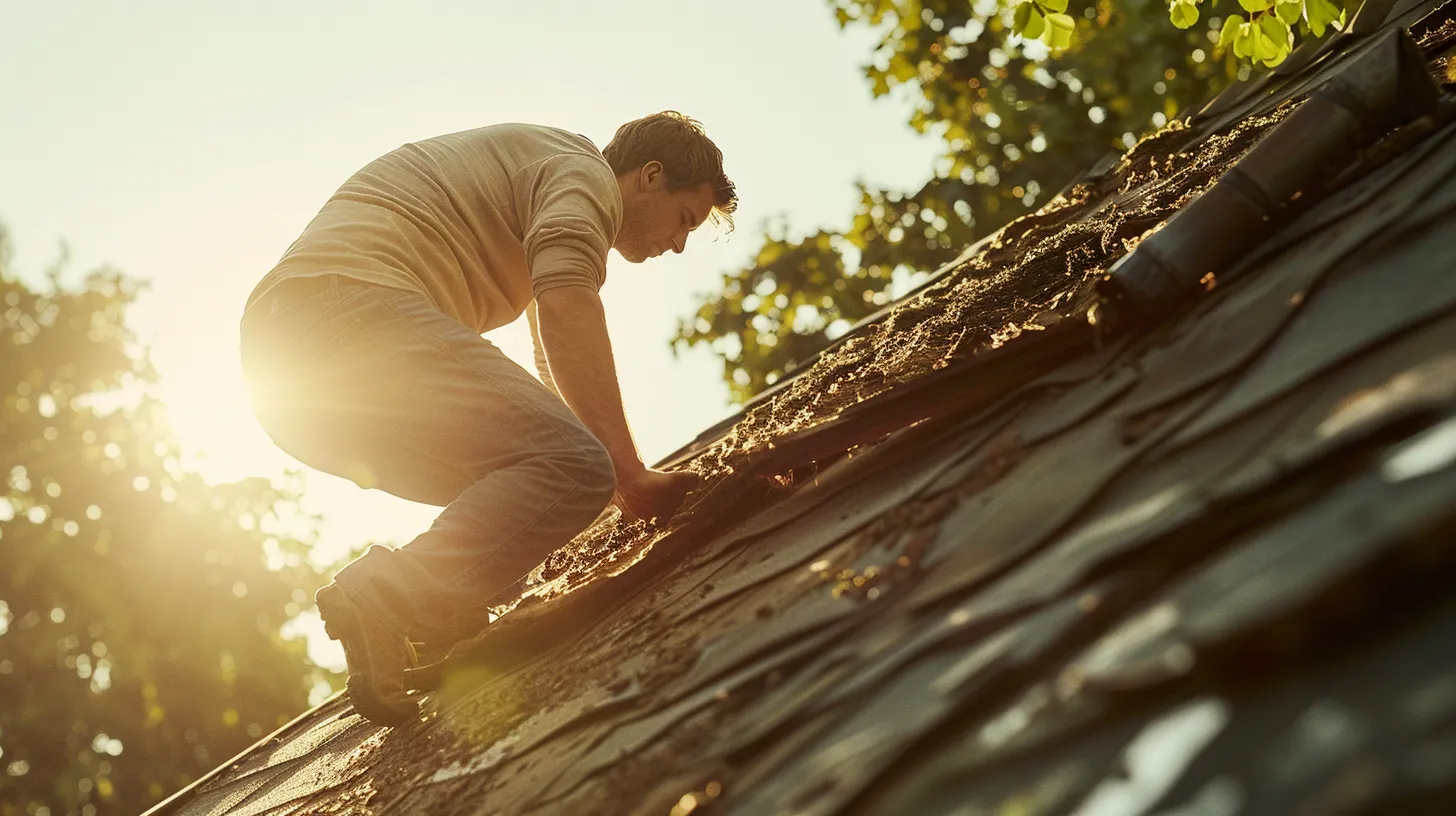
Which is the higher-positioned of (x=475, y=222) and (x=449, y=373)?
(x=475, y=222)

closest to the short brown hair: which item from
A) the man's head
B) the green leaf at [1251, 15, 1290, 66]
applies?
the man's head

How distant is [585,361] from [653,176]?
95cm

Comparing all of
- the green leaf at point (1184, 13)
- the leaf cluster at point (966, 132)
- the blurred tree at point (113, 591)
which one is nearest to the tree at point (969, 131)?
the leaf cluster at point (966, 132)

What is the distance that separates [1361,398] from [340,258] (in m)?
2.32

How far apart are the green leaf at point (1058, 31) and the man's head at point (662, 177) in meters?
1.14

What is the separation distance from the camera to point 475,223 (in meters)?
2.94

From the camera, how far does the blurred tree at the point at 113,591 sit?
867 inches

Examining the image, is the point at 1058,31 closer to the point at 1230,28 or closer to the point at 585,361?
the point at 1230,28

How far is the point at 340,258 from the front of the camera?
2.66 meters

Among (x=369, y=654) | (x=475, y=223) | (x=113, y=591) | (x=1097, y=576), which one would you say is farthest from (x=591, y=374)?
(x=113, y=591)

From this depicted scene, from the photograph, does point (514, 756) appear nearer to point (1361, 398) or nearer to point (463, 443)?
point (463, 443)

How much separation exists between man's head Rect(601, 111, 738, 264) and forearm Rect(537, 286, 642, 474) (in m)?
0.74

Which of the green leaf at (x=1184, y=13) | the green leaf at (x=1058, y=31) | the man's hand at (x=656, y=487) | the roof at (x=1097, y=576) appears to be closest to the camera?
the roof at (x=1097, y=576)

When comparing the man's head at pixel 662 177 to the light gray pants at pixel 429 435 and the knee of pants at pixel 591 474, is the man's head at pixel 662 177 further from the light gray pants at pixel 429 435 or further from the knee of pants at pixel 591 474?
the knee of pants at pixel 591 474
